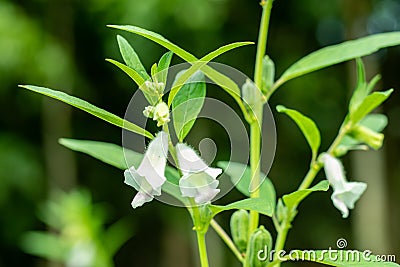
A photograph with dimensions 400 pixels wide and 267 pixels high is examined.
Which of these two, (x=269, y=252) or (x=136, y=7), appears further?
(x=136, y=7)

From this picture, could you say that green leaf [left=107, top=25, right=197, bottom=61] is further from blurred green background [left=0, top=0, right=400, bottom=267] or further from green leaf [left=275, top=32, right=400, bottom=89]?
blurred green background [left=0, top=0, right=400, bottom=267]

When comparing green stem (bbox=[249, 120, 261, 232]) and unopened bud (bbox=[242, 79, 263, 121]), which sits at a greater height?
unopened bud (bbox=[242, 79, 263, 121])

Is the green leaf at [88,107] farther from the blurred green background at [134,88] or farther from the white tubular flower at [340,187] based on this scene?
the blurred green background at [134,88]

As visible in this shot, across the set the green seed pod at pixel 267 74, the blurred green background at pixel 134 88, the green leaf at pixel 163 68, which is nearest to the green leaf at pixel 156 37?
the green leaf at pixel 163 68

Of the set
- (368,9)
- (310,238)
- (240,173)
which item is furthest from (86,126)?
(240,173)

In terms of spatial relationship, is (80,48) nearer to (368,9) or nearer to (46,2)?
(46,2)

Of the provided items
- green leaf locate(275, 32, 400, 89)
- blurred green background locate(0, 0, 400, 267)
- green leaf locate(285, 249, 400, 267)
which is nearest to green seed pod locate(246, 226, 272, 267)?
green leaf locate(285, 249, 400, 267)
